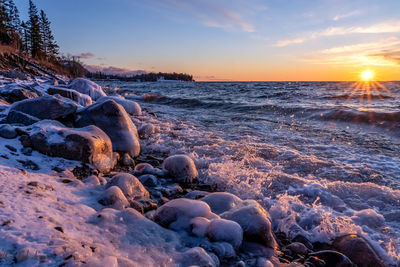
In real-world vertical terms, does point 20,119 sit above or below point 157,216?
above

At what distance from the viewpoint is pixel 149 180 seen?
10.2 feet

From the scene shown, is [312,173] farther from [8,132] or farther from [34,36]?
[34,36]

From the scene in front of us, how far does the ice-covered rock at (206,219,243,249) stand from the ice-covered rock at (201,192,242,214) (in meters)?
0.39

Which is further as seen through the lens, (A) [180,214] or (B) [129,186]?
(B) [129,186]

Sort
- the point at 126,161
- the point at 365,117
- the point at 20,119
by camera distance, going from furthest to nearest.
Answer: the point at 365,117 < the point at 126,161 < the point at 20,119

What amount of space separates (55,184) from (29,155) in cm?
67

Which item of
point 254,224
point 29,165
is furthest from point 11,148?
point 254,224

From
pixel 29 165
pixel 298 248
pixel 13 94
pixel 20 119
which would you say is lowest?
pixel 298 248

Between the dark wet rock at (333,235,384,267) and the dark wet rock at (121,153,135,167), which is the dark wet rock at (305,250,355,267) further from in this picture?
the dark wet rock at (121,153,135,167)

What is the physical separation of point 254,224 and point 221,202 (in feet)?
1.56

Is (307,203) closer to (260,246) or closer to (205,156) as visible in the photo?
(260,246)

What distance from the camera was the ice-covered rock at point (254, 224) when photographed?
2070 millimetres

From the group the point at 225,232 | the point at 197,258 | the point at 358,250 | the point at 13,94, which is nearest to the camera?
the point at 197,258

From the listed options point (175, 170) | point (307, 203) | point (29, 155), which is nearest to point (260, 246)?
point (307, 203)
